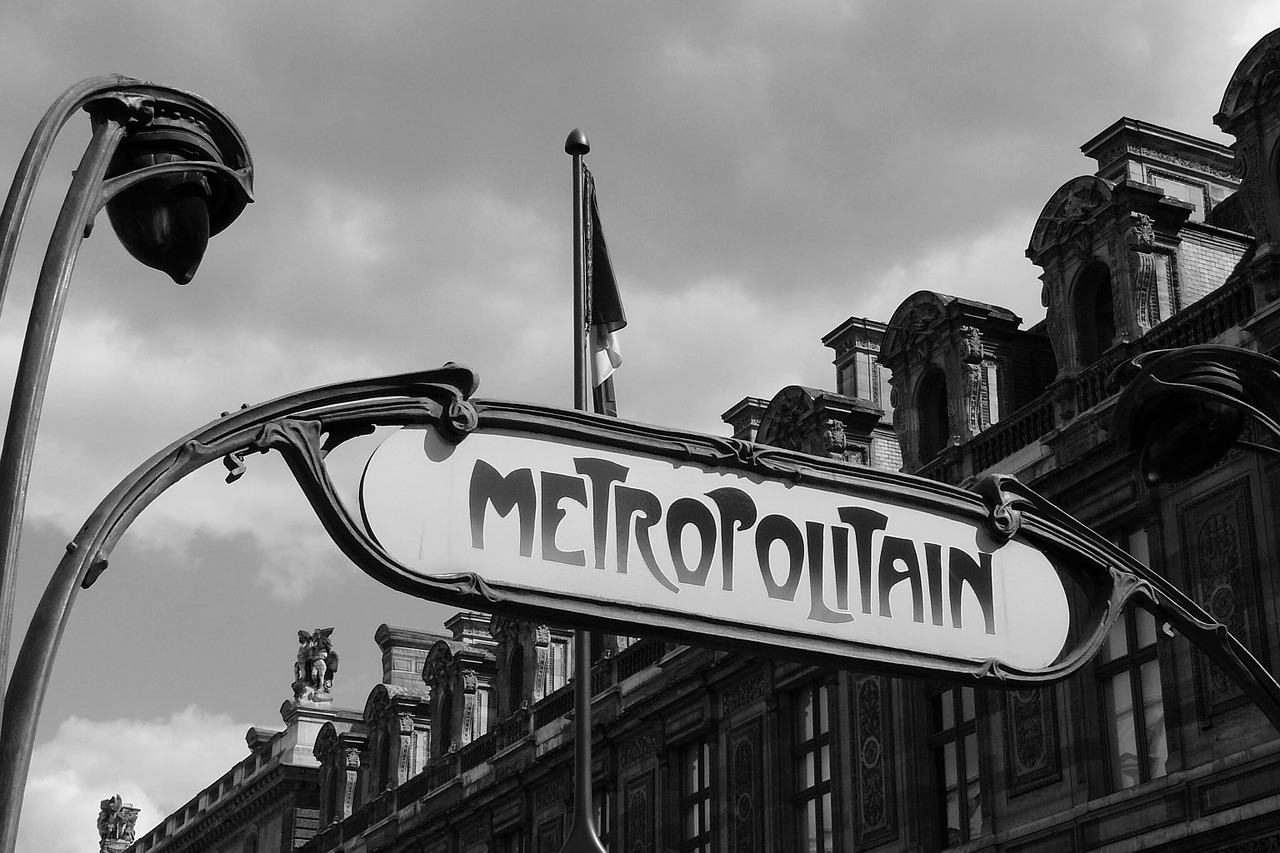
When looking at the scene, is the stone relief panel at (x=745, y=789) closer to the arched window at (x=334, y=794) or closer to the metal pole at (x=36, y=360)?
the arched window at (x=334, y=794)

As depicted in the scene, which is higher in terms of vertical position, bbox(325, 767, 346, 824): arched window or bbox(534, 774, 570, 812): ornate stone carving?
bbox(325, 767, 346, 824): arched window

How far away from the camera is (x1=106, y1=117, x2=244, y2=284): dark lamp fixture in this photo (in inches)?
225

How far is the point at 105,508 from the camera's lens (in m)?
4.70

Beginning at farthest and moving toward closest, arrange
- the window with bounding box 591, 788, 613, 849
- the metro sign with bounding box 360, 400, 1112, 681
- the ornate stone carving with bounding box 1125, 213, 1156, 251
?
1. the window with bounding box 591, 788, 613, 849
2. the ornate stone carving with bounding box 1125, 213, 1156, 251
3. the metro sign with bounding box 360, 400, 1112, 681

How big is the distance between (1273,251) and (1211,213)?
8151mm

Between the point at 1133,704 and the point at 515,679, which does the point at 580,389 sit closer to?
the point at 1133,704

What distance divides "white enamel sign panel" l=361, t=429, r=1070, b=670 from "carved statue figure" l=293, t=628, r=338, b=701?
186 feet

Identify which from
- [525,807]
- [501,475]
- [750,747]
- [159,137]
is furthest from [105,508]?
[525,807]

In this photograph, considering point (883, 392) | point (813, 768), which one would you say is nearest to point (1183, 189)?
point (883, 392)

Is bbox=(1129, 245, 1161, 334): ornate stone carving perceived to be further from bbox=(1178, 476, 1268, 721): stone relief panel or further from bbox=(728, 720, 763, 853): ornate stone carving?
bbox=(728, 720, 763, 853): ornate stone carving

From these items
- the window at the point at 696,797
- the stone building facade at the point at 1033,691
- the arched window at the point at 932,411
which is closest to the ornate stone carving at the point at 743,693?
the stone building facade at the point at 1033,691

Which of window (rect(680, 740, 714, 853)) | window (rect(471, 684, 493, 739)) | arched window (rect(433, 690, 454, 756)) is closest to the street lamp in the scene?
window (rect(680, 740, 714, 853))

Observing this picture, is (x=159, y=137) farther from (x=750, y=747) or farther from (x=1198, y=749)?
(x=750, y=747)

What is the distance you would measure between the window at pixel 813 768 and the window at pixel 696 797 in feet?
8.33
